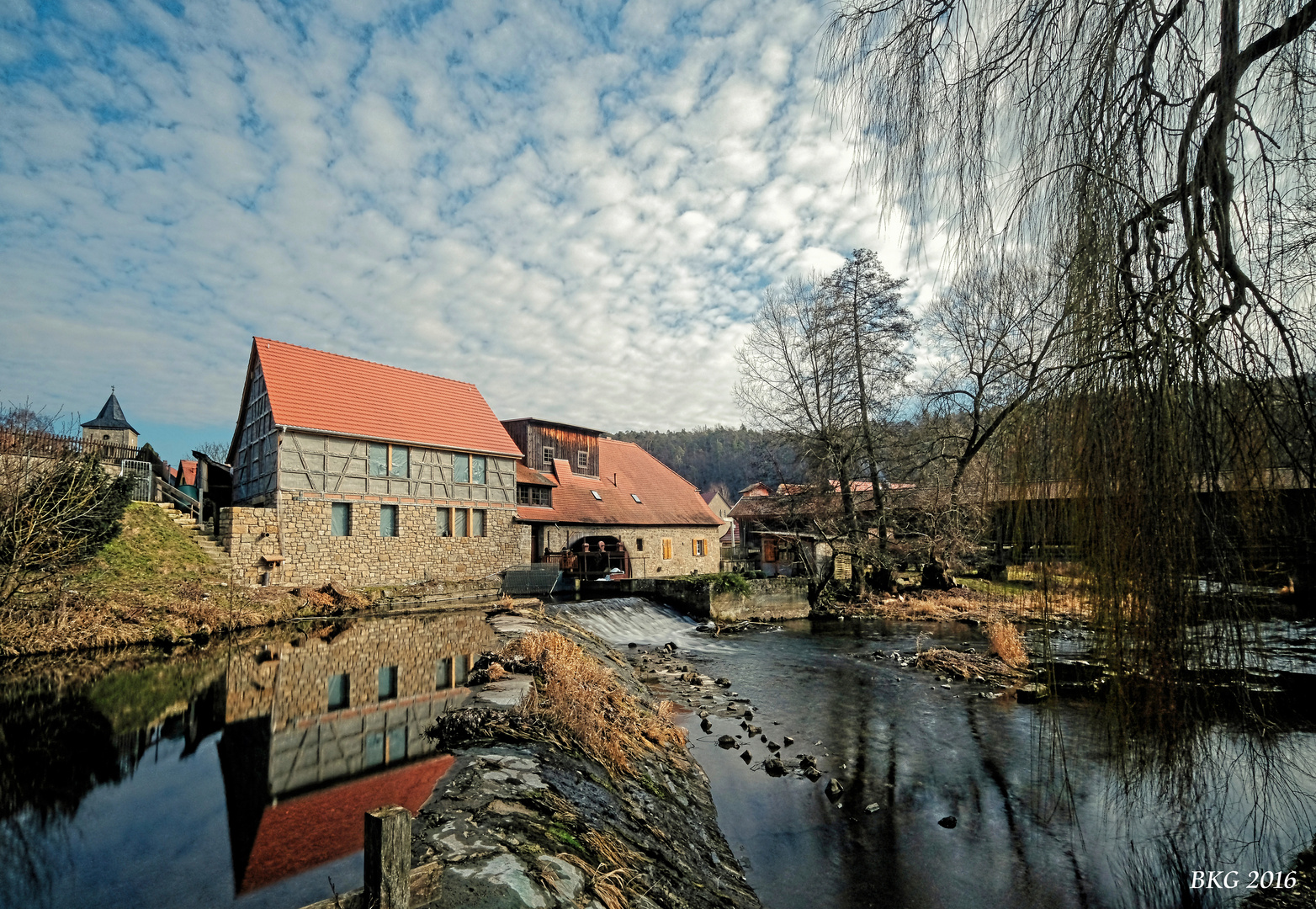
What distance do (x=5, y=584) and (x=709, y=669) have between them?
1323 cm

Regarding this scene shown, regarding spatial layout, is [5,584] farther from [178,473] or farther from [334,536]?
[178,473]

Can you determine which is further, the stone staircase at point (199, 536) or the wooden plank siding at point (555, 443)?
the wooden plank siding at point (555, 443)

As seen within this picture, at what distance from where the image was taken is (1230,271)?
7.71ft

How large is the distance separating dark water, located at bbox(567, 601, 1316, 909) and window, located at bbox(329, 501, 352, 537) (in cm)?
1523

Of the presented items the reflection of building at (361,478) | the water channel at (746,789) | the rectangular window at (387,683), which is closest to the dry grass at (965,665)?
the water channel at (746,789)

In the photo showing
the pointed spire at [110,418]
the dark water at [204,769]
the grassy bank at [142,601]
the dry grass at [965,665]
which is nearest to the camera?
the dark water at [204,769]

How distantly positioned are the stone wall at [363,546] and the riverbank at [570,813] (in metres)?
13.7

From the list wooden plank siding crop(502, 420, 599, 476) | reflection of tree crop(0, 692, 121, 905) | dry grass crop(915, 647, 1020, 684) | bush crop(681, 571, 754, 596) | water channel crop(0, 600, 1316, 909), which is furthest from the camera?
wooden plank siding crop(502, 420, 599, 476)

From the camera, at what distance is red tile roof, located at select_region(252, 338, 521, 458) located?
68.5ft

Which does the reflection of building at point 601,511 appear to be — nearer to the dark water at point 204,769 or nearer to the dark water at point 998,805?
the dark water at point 204,769

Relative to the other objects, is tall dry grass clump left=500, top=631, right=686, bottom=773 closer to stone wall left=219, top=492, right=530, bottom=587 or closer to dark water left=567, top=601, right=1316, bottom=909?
dark water left=567, top=601, right=1316, bottom=909

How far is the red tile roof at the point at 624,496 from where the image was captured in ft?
92.2

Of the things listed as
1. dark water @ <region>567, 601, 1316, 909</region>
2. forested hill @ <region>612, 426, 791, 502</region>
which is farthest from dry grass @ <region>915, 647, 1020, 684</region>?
forested hill @ <region>612, 426, 791, 502</region>

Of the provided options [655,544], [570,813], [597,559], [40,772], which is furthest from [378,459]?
[570,813]
